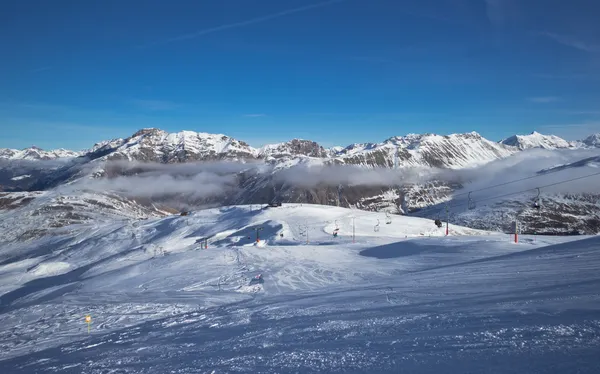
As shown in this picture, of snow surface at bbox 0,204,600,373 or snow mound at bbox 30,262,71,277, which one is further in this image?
snow mound at bbox 30,262,71,277

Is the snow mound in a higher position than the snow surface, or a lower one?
lower

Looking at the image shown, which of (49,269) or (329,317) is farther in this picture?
(49,269)

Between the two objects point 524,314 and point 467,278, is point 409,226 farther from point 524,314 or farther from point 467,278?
point 524,314

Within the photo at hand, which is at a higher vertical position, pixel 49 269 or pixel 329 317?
pixel 329 317

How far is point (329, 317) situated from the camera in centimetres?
1373

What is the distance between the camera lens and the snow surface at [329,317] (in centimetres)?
884

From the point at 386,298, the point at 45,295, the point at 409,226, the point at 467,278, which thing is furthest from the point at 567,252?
the point at 409,226

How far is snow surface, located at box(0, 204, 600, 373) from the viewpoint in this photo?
884 centimetres

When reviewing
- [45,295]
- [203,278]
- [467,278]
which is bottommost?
[45,295]

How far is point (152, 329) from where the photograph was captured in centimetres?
1566

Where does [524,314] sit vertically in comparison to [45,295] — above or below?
above

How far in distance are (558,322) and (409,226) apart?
75.7m

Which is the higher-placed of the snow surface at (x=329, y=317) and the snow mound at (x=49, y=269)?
the snow surface at (x=329, y=317)

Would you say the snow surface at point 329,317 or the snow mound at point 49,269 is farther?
the snow mound at point 49,269
